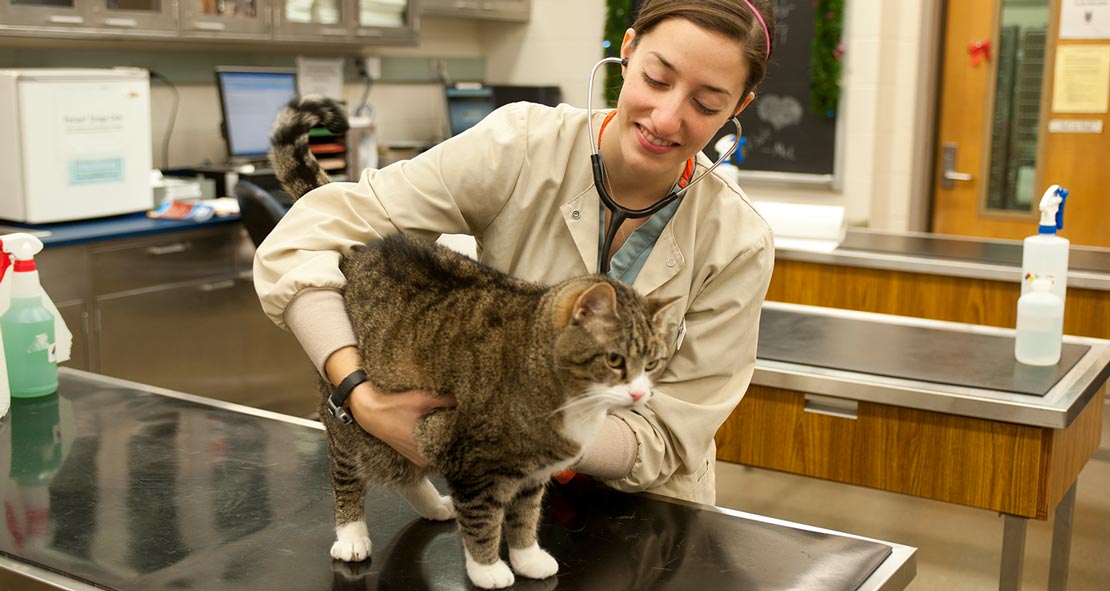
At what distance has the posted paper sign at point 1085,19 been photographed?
4.29 metres

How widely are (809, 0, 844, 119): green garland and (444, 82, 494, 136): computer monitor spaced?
1.68m

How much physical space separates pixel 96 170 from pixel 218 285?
1.98ft

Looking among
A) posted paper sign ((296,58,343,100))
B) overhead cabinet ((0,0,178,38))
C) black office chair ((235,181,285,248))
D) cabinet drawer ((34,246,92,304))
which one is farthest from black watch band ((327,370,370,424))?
posted paper sign ((296,58,343,100))

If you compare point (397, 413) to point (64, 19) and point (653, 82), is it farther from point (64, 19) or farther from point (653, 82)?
point (64, 19)

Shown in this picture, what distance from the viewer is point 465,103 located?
5.34 m

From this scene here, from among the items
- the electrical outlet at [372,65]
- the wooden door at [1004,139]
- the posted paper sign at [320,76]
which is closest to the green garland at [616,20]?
the electrical outlet at [372,65]

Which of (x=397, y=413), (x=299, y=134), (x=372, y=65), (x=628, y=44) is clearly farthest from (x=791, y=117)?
(x=397, y=413)

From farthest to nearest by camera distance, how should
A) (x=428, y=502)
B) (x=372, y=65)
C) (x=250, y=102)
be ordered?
(x=372, y=65) → (x=250, y=102) → (x=428, y=502)

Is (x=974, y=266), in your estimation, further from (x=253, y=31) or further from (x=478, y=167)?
(x=253, y=31)

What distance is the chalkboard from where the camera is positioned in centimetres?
492

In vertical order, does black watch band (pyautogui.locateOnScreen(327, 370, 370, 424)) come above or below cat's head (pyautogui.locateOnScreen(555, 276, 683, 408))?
below

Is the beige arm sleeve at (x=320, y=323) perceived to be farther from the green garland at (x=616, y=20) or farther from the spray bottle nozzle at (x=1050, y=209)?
the green garland at (x=616, y=20)

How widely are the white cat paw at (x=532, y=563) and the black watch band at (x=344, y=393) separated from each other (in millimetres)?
239

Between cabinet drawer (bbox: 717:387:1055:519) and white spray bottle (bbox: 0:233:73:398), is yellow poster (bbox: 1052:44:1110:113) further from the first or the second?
white spray bottle (bbox: 0:233:73:398)
